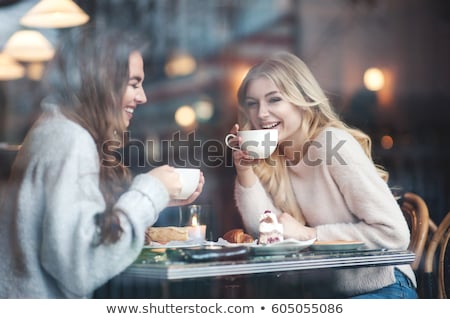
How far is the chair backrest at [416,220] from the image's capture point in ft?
10.2

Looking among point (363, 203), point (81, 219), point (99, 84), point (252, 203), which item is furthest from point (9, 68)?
point (363, 203)

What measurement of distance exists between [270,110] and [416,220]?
68cm

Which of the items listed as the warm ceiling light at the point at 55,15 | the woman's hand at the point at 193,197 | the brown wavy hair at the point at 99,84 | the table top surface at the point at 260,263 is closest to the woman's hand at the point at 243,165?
the woman's hand at the point at 193,197

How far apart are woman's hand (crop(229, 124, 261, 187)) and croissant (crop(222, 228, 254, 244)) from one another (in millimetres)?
167

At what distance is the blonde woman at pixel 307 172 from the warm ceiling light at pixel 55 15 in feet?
2.03

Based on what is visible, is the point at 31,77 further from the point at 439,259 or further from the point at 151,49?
the point at 439,259

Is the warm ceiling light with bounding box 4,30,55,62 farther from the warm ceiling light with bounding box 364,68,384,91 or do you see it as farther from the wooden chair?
the wooden chair

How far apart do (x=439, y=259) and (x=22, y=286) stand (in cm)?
151

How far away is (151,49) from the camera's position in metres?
2.99

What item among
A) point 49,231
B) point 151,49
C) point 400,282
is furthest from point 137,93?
point 400,282

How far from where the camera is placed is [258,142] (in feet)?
9.76

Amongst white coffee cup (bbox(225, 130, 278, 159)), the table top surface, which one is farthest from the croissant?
the table top surface

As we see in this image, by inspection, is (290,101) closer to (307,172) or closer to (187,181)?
(307,172)

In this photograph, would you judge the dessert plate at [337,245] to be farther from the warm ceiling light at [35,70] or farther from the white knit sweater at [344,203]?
the warm ceiling light at [35,70]
